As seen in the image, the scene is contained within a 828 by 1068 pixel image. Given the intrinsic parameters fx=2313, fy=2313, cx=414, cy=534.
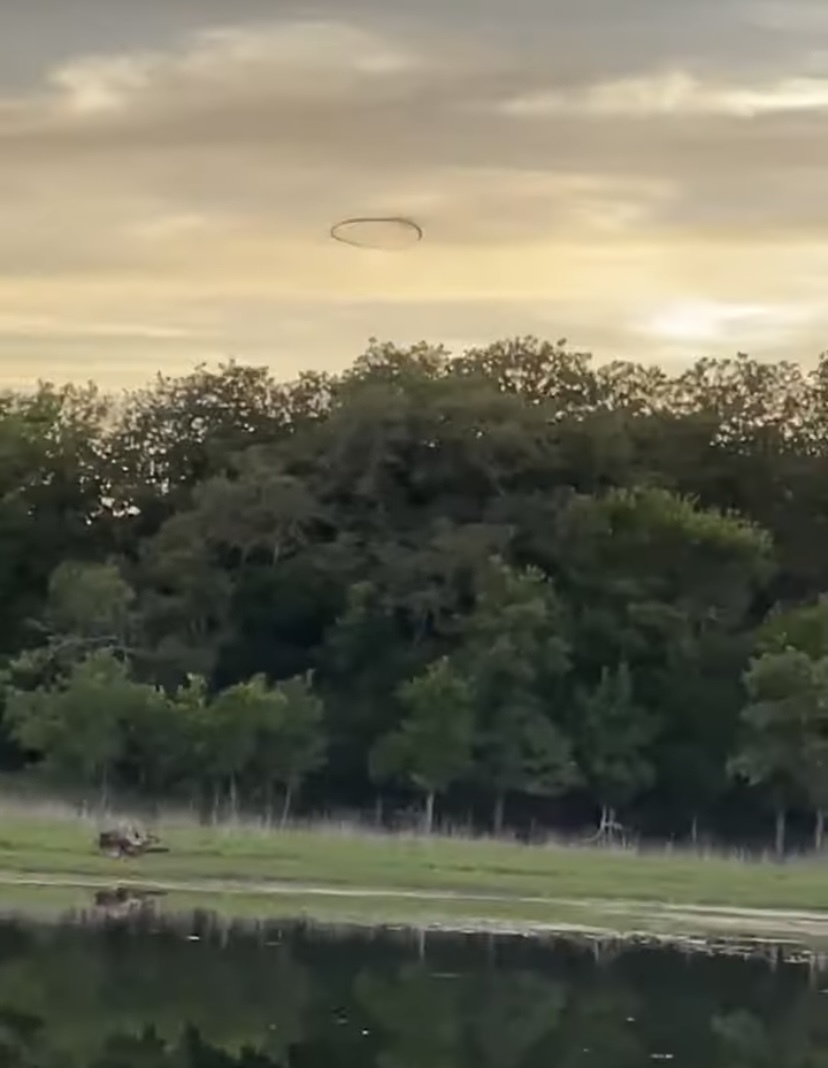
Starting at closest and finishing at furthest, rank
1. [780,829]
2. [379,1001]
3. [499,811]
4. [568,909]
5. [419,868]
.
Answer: [379,1001] → [568,909] → [419,868] → [780,829] → [499,811]

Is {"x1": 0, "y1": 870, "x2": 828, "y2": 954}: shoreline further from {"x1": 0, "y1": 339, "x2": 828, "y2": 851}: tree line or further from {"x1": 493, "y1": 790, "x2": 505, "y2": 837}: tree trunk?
{"x1": 493, "y1": 790, "x2": 505, "y2": 837}: tree trunk

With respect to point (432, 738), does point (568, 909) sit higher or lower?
lower

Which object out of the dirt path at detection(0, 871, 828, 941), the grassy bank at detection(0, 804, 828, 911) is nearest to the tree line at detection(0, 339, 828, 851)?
the grassy bank at detection(0, 804, 828, 911)

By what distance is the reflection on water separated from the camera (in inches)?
799

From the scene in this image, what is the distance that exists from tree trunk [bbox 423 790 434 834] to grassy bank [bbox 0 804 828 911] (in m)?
8.10

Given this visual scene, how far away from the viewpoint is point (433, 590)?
54375 millimetres

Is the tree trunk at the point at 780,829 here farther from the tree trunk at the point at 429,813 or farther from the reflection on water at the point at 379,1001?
the reflection on water at the point at 379,1001

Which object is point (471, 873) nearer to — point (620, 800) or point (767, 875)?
point (767, 875)

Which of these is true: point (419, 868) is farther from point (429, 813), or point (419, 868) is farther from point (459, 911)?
point (429, 813)

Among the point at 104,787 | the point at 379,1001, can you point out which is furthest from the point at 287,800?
the point at 379,1001

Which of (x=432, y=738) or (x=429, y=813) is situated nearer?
(x=432, y=738)

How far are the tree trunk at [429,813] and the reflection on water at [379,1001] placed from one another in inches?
755

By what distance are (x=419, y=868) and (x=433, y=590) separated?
1813cm

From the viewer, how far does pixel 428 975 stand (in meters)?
25.2
